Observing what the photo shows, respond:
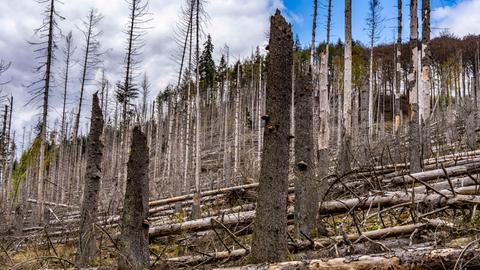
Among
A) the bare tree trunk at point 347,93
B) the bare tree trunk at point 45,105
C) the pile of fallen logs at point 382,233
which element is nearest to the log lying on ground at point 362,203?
the pile of fallen logs at point 382,233

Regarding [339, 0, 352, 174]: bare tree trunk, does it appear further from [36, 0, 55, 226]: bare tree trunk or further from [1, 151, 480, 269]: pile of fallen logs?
[36, 0, 55, 226]: bare tree trunk

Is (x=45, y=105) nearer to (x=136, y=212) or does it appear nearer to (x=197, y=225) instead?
(x=197, y=225)

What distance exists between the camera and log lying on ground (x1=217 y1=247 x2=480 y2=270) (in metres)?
3.59

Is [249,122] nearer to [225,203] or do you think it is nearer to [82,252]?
[225,203]

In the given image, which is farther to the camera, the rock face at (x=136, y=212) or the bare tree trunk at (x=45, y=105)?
the bare tree trunk at (x=45, y=105)

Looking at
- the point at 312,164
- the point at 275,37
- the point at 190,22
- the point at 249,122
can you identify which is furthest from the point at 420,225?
the point at 249,122

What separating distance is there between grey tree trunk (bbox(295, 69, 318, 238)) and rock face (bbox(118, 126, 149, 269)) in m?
1.99

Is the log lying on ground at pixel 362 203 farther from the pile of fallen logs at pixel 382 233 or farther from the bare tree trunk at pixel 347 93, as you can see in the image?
the bare tree trunk at pixel 347 93

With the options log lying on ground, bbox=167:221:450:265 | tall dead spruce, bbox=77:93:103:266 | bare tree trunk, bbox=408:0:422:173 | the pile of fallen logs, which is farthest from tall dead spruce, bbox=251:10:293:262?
bare tree trunk, bbox=408:0:422:173

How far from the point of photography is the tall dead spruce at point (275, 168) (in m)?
4.36

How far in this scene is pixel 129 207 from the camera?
18.0ft

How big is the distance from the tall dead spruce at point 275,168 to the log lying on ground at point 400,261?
33 centimetres

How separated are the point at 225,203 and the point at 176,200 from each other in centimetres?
254

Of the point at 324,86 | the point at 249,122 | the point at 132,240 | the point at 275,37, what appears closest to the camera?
the point at 275,37
